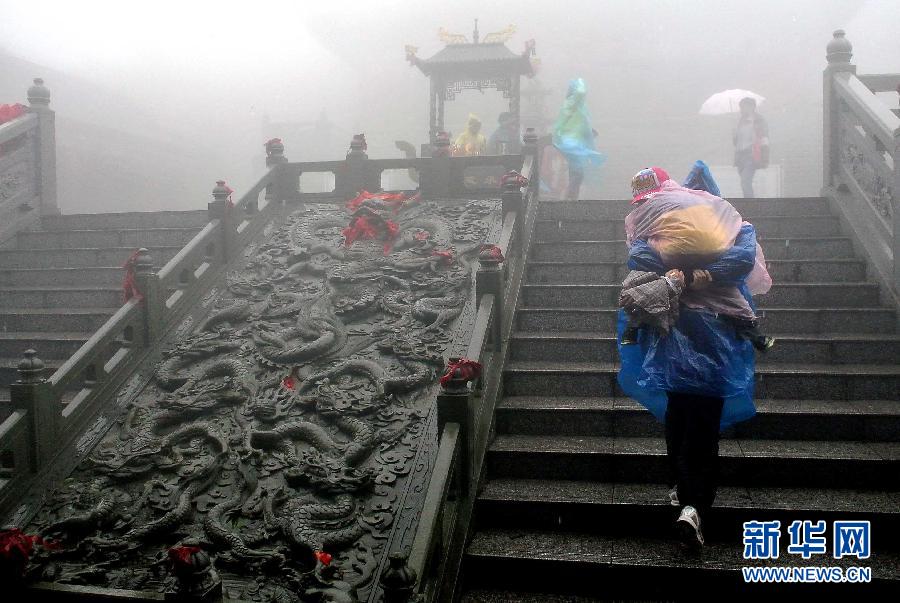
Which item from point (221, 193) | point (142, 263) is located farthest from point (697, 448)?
point (221, 193)

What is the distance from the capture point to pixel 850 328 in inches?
198

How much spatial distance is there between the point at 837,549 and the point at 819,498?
323 mm

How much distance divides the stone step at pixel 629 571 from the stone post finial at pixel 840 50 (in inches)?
185

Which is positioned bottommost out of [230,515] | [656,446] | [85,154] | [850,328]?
[230,515]

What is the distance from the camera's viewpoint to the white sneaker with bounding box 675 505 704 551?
10.1 ft

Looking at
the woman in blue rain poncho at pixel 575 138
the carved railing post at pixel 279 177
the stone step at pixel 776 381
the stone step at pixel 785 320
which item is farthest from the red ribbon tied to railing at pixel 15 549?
the woman in blue rain poncho at pixel 575 138

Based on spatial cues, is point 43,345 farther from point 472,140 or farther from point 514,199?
point 472,140

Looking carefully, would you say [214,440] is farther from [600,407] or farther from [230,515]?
[600,407]

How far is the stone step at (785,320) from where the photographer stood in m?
5.01

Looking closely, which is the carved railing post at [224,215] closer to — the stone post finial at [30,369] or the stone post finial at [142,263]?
the stone post finial at [142,263]

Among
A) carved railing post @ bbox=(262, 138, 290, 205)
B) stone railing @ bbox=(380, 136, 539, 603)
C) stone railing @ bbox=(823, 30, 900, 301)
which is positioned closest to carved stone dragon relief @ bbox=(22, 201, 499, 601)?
stone railing @ bbox=(380, 136, 539, 603)

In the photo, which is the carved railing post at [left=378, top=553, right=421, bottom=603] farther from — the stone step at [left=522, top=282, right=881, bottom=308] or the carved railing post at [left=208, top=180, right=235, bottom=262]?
the carved railing post at [left=208, top=180, right=235, bottom=262]

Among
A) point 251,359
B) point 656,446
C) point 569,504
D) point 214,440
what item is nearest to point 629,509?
point 569,504

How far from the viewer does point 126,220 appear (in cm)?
796
